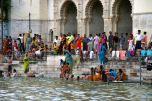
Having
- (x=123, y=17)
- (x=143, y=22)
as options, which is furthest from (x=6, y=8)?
(x=143, y=22)

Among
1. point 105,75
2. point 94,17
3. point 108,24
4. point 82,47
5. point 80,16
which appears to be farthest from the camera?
point 94,17

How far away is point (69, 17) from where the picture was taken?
4072 centimetres

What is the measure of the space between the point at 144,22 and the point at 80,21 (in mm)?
8049

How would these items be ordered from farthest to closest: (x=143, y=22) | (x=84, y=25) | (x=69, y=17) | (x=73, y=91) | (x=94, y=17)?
(x=69, y=17) < (x=94, y=17) < (x=84, y=25) < (x=143, y=22) < (x=73, y=91)

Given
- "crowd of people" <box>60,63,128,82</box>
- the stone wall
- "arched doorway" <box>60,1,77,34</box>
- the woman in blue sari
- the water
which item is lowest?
the water

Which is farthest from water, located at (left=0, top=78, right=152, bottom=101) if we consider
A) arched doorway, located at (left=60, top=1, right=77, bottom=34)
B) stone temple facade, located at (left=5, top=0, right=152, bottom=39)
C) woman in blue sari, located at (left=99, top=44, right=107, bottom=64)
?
arched doorway, located at (left=60, top=1, right=77, bottom=34)

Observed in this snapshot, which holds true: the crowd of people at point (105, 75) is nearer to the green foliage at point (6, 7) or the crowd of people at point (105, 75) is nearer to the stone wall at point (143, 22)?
the stone wall at point (143, 22)

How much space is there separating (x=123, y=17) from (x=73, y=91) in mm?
15996

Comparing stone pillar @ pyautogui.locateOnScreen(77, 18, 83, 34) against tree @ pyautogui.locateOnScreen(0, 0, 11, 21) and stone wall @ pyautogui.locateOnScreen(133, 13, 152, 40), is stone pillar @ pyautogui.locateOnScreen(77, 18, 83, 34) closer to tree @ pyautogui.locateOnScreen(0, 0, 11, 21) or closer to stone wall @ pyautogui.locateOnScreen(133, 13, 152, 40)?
tree @ pyautogui.locateOnScreen(0, 0, 11, 21)

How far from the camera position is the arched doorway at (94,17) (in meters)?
38.0

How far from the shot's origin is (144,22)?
31.2 metres

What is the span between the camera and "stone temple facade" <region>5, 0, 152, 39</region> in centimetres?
3158

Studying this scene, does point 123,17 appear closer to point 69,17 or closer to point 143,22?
point 143,22

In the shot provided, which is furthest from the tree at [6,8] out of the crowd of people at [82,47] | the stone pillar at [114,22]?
the stone pillar at [114,22]
